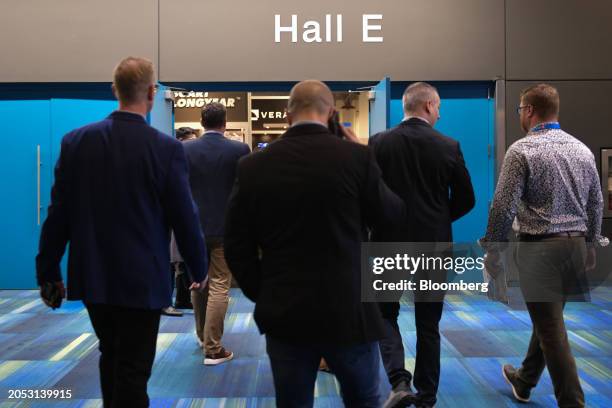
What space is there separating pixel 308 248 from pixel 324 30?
16.2 ft

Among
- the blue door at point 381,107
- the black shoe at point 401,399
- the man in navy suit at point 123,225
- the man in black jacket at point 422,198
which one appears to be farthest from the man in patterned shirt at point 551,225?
the blue door at point 381,107

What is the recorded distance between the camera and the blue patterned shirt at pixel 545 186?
2641 mm

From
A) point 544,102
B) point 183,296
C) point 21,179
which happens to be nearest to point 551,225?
point 544,102

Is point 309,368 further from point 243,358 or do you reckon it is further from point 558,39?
point 558,39

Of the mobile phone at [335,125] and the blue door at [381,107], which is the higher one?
the blue door at [381,107]

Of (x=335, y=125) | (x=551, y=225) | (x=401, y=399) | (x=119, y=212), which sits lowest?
(x=401, y=399)

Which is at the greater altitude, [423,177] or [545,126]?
[545,126]

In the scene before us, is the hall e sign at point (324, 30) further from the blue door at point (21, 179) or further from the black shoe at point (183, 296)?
the black shoe at point (183, 296)

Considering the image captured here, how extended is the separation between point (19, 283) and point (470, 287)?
4.76m

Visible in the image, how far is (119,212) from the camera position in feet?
6.68

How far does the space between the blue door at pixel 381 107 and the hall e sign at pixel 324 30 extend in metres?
0.76

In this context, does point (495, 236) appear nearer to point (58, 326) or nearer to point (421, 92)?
point (421, 92)

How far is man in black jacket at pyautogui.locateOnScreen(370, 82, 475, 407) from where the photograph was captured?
2770mm

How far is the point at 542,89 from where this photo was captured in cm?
275
